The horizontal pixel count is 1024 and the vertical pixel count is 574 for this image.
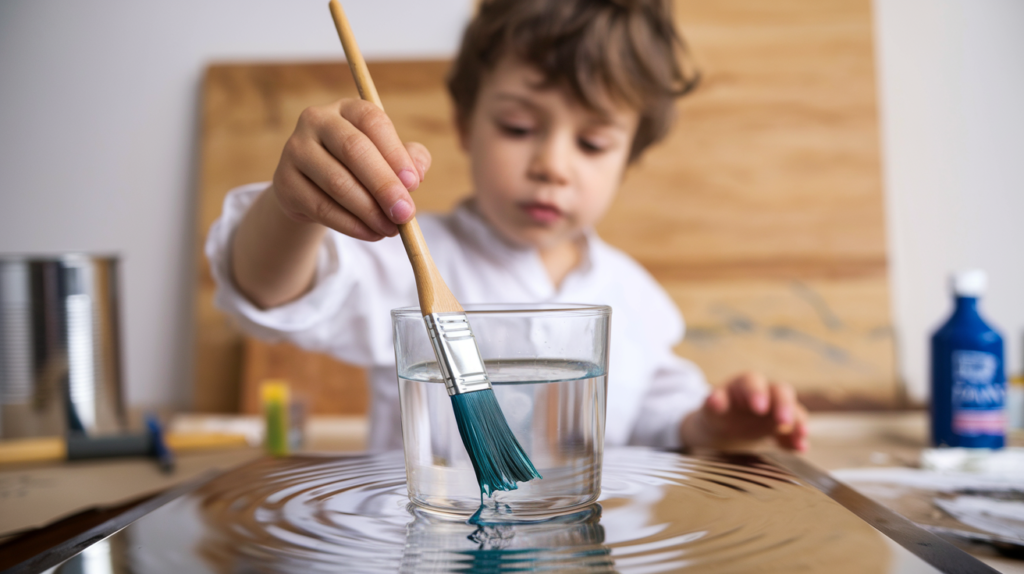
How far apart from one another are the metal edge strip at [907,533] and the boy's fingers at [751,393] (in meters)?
0.17

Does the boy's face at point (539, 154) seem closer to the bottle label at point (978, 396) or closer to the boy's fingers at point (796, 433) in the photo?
the boy's fingers at point (796, 433)

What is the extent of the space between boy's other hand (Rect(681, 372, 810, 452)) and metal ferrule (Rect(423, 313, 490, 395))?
0.35 m

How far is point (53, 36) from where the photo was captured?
0.94 metres

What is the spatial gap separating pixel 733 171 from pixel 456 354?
906mm

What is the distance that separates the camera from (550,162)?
656 mm

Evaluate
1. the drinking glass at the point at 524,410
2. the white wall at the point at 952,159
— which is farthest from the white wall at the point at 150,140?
the drinking glass at the point at 524,410

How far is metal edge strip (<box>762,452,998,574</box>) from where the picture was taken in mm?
238

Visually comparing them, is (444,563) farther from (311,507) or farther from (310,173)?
(310,173)

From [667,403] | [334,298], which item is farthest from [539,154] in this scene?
[667,403]

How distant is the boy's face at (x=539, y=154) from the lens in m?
0.67

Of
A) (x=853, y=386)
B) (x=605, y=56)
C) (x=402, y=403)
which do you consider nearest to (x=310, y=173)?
(x=402, y=403)

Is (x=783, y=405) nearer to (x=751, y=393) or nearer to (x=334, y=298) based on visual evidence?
(x=751, y=393)

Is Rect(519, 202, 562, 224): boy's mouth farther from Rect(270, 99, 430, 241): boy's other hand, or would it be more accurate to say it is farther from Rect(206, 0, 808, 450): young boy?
Rect(270, 99, 430, 241): boy's other hand

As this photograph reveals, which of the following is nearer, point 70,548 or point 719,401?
point 70,548
